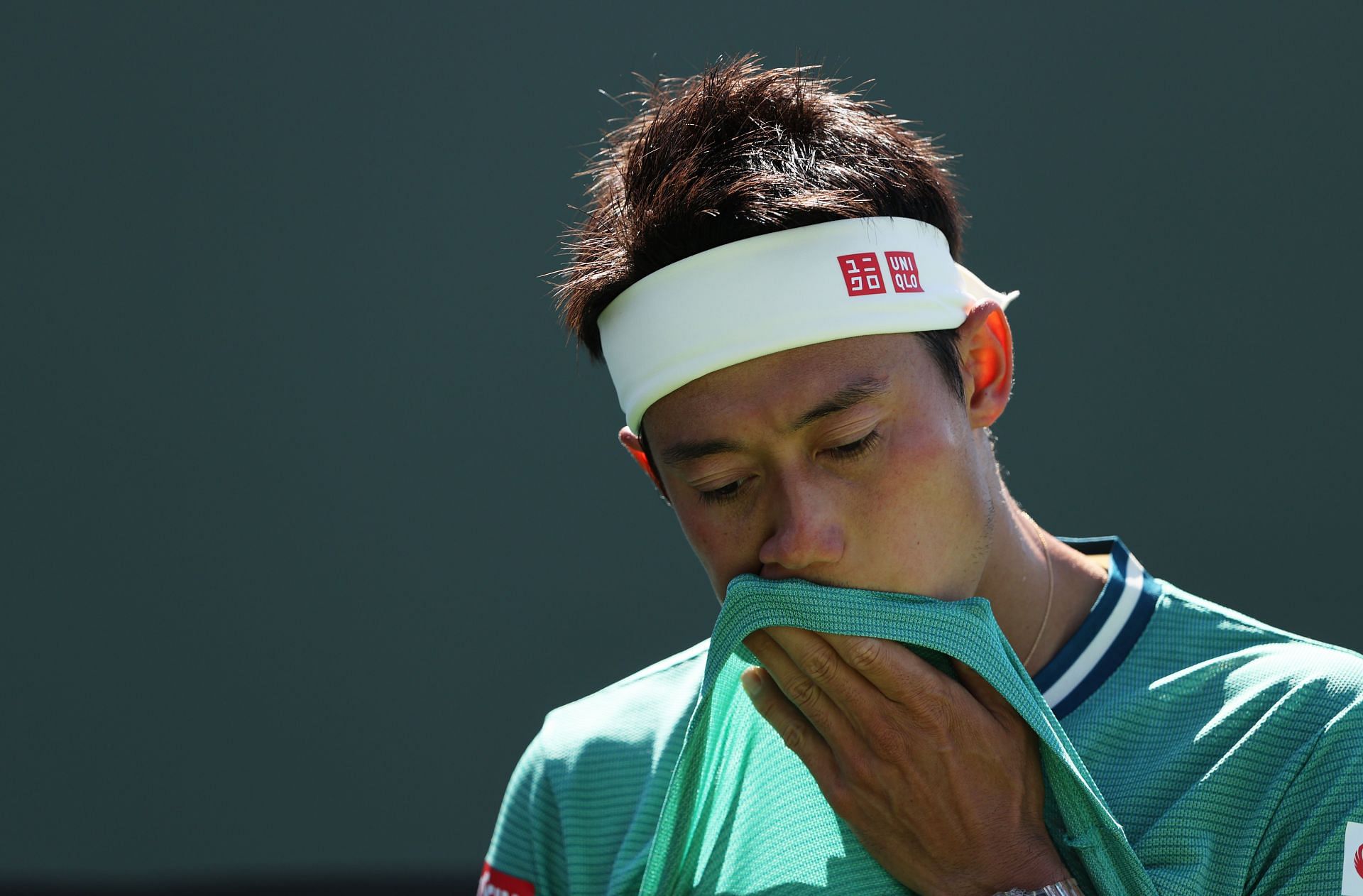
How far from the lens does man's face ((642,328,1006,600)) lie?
64.6 inches

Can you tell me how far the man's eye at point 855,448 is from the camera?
165 centimetres

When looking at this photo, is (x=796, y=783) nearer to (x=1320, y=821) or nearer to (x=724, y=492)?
(x=724, y=492)

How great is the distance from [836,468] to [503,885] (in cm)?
85

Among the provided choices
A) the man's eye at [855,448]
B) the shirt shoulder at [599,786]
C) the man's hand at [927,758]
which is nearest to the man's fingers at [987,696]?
the man's hand at [927,758]

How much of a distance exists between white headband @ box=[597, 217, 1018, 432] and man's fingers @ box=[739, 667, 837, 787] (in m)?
0.39

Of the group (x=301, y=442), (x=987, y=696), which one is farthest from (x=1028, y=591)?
(x=301, y=442)

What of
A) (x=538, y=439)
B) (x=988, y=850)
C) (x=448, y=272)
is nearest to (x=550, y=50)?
(x=448, y=272)

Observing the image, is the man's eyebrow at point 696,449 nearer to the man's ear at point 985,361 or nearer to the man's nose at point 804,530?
the man's nose at point 804,530

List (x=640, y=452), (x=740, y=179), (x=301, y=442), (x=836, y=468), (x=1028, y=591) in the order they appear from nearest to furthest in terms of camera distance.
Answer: (x=836, y=468), (x=740, y=179), (x=1028, y=591), (x=640, y=452), (x=301, y=442)

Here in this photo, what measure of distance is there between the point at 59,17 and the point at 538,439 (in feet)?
5.08

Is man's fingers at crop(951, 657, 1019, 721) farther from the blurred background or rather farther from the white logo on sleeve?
the blurred background

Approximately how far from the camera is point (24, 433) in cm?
358

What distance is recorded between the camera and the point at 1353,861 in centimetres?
155

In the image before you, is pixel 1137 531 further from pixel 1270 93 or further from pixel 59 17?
pixel 59 17
